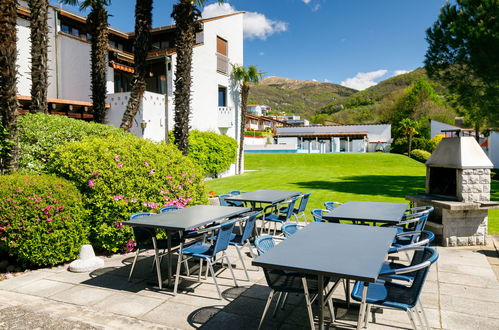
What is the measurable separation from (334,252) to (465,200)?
5239 millimetres

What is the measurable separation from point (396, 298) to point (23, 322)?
3.86 metres

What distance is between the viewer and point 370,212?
561 centimetres

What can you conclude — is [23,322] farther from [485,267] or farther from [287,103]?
[287,103]

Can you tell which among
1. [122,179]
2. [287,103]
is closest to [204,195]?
[122,179]

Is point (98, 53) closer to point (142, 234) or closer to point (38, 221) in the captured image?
point (38, 221)

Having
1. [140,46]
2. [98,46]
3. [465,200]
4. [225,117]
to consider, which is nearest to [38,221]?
[465,200]

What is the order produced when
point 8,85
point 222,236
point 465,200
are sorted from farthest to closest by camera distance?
point 8,85, point 465,200, point 222,236

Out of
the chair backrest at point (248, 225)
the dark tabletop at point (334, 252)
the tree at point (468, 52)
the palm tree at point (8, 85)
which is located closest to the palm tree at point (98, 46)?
the palm tree at point (8, 85)

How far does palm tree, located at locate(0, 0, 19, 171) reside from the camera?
279 inches

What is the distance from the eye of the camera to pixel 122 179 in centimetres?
659

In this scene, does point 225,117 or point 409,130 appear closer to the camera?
point 225,117

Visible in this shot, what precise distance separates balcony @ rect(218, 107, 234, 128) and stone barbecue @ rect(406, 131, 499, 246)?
16512mm

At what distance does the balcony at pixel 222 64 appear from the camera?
72.2 ft

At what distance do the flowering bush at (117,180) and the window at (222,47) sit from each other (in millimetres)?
16278
